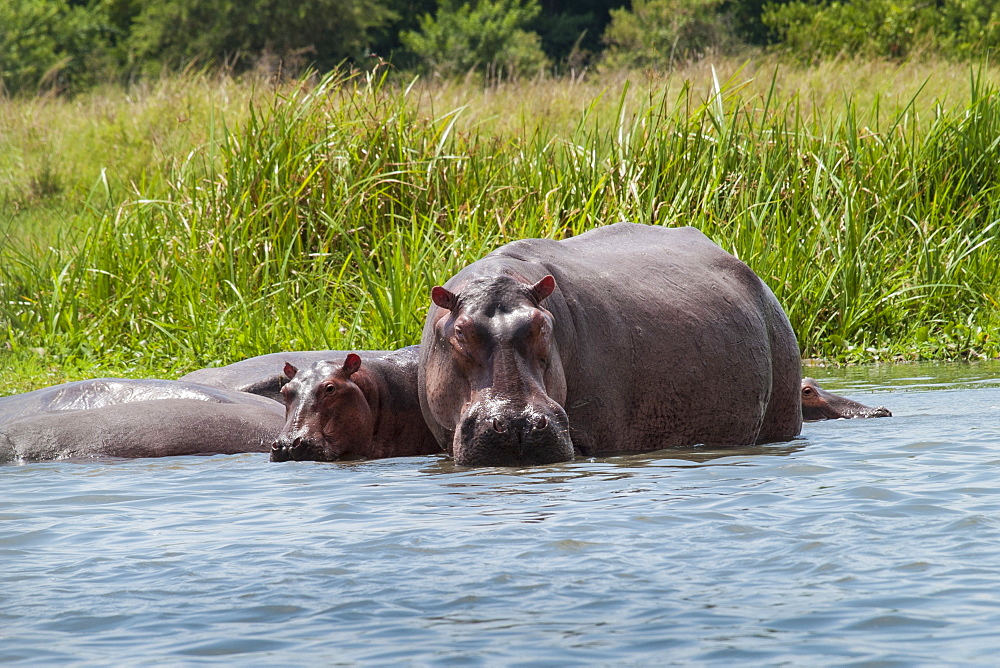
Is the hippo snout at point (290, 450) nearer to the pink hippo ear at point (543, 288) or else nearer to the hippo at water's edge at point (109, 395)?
the hippo at water's edge at point (109, 395)

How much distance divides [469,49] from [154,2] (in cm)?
751

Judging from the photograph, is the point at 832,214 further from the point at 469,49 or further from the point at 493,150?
the point at 469,49

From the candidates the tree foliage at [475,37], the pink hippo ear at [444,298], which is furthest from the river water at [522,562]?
the tree foliage at [475,37]

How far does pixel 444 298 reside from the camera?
5055 millimetres

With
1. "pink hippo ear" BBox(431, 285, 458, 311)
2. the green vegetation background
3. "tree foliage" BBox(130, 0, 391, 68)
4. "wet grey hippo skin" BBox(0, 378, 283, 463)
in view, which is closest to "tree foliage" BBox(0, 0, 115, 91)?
"tree foliage" BBox(130, 0, 391, 68)

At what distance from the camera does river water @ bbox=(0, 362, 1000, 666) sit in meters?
2.85

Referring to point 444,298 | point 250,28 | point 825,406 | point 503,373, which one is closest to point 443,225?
point 825,406

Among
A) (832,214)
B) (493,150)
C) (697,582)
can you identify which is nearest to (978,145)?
(832,214)

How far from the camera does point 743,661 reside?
269cm

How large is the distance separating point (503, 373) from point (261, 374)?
109 inches

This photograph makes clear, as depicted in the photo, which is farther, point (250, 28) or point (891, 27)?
point (250, 28)

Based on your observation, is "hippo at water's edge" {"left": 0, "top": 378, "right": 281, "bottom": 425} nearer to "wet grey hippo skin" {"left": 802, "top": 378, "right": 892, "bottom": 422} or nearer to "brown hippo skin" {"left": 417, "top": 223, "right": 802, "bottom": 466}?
"brown hippo skin" {"left": 417, "top": 223, "right": 802, "bottom": 466}

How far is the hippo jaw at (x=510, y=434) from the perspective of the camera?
15.7ft

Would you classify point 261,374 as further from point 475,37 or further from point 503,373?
point 475,37
